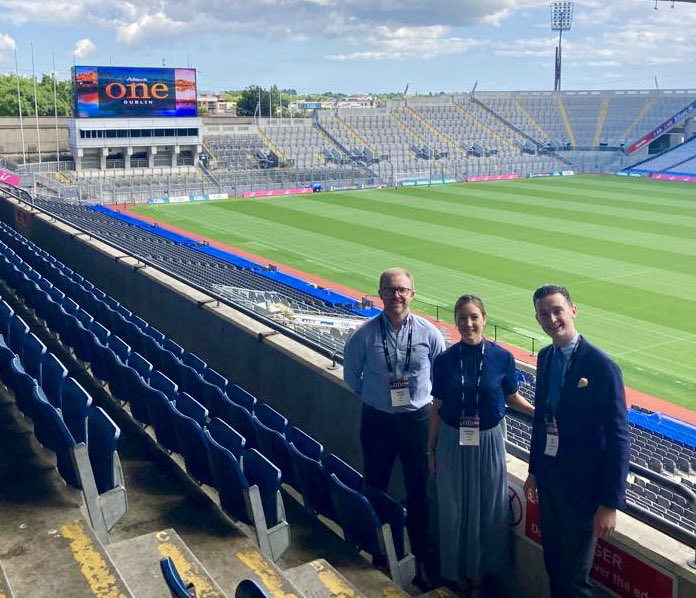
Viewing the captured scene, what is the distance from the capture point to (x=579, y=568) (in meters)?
3.88

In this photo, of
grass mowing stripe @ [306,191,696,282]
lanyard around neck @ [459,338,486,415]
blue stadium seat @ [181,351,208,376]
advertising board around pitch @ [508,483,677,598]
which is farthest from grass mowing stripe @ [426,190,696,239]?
lanyard around neck @ [459,338,486,415]

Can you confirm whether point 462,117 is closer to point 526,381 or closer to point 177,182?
point 177,182

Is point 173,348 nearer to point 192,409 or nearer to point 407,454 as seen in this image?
point 192,409

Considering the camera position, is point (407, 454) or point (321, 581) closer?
point (321, 581)

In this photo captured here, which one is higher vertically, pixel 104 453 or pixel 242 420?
pixel 104 453

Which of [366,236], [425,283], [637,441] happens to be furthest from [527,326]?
[366,236]

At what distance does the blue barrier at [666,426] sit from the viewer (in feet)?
38.1

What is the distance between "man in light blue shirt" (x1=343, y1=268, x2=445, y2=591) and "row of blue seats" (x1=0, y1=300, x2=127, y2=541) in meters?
1.55

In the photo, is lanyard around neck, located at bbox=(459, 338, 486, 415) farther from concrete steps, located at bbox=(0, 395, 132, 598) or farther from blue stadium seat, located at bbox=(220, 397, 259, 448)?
blue stadium seat, located at bbox=(220, 397, 259, 448)

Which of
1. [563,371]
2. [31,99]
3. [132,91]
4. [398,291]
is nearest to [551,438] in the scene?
[563,371]

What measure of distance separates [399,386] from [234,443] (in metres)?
1.32

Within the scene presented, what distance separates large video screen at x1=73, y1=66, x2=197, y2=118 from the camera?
46.2 meters

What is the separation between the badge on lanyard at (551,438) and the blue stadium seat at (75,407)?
9.50ft

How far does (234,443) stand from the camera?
5.40 m
